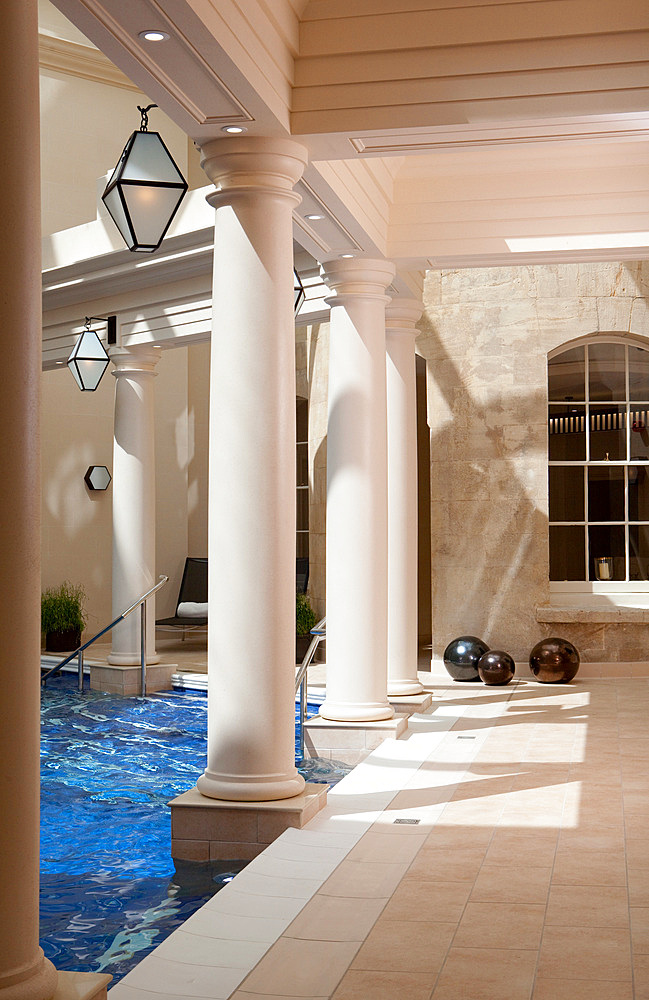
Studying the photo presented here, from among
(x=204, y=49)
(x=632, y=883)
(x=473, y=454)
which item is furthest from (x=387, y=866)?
(x=473, y=454)

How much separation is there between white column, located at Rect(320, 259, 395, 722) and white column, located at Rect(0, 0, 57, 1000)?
494 cm

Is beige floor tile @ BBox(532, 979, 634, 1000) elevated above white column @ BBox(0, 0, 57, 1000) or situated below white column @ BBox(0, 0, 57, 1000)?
below

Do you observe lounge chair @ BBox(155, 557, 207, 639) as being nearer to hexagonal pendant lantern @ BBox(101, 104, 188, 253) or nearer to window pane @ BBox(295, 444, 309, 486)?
window pane @ BBox(295, 444, 309, 486)

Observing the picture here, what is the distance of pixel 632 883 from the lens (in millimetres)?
4246

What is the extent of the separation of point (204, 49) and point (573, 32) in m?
1.70

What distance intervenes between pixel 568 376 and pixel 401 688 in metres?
4.61

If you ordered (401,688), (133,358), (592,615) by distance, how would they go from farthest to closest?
(133,358), (592,615), (401,688)

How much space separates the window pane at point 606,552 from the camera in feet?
38.5

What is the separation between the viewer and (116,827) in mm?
5984

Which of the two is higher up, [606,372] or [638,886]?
[606,372]

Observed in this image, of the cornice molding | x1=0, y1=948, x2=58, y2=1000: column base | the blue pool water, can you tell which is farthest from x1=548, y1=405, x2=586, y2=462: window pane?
x1=0, y1=948, x2=58, y2=1000: column base

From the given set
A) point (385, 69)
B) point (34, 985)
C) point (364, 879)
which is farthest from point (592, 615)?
point (34, 985)

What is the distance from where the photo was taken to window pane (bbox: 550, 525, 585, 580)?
38.7ft

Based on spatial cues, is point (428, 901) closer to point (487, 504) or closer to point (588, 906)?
point (588, 906)
